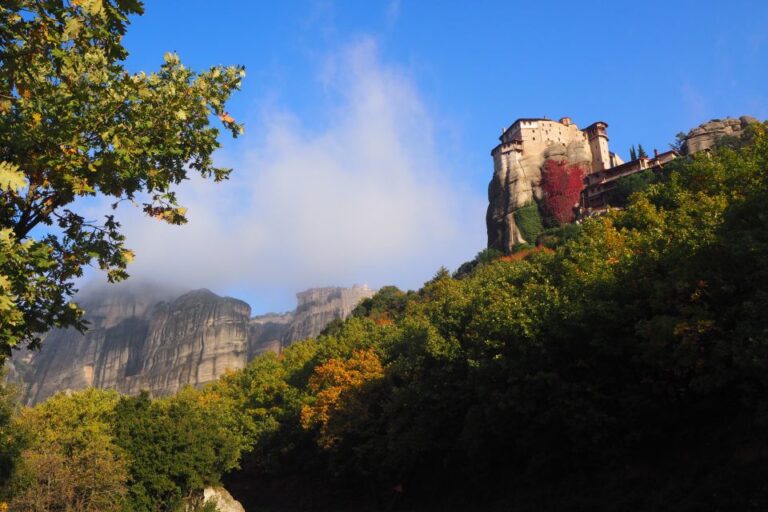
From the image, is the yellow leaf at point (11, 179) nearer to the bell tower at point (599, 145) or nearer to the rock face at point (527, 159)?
the rock face at point (527, 159)

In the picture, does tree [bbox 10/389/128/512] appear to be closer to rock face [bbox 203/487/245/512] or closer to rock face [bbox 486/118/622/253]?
rock face [bbox 203/487/245/512]

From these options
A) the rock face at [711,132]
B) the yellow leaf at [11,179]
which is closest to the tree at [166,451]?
the yellow leaf at [11,179]

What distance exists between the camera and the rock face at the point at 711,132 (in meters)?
76.2

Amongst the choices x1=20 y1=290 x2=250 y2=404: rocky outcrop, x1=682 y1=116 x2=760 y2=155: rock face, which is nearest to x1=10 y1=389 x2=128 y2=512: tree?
x1=682 y1=116 x2=760 y2=155: rock face

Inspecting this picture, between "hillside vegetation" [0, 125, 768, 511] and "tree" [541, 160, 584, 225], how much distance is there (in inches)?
1656

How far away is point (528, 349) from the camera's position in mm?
24156

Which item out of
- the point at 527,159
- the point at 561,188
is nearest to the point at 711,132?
the point at 561,188

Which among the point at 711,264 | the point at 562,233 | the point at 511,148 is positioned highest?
the point at 511,148

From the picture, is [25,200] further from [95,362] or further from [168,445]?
[95,362]

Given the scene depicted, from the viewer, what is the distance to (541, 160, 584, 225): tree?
79562 mm

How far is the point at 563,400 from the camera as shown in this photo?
2244 cm

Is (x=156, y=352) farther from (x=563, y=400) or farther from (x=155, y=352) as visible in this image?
(x=563, y=400)

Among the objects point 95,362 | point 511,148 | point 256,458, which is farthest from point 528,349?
point 95,362

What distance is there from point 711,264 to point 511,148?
72539 millimetres
